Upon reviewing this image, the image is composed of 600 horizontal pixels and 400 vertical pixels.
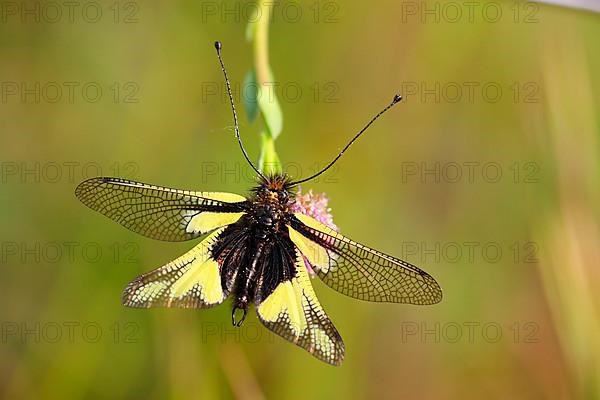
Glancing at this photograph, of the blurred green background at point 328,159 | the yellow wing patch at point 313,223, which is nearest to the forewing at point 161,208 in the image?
the yellow wing patch at point 313,223

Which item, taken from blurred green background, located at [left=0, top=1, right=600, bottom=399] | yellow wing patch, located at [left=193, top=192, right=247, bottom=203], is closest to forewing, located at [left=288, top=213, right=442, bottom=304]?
yellow wing patch, located at [left=193, top=192, right=247, bottom=203]

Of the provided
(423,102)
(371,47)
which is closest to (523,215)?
(423,102)

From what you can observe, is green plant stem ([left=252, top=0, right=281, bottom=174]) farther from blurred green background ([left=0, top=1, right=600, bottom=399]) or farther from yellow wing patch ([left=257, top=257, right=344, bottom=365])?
blurred green background ([left=0, top=1, right=600, bottom=399])

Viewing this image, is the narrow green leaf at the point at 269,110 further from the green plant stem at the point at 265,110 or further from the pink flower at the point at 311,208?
the pink flower at the point at 311,208

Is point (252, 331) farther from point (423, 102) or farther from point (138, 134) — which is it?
point (423, 102)

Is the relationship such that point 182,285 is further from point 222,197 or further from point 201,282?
point 222,197

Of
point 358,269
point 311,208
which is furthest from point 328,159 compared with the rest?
point 358,269
